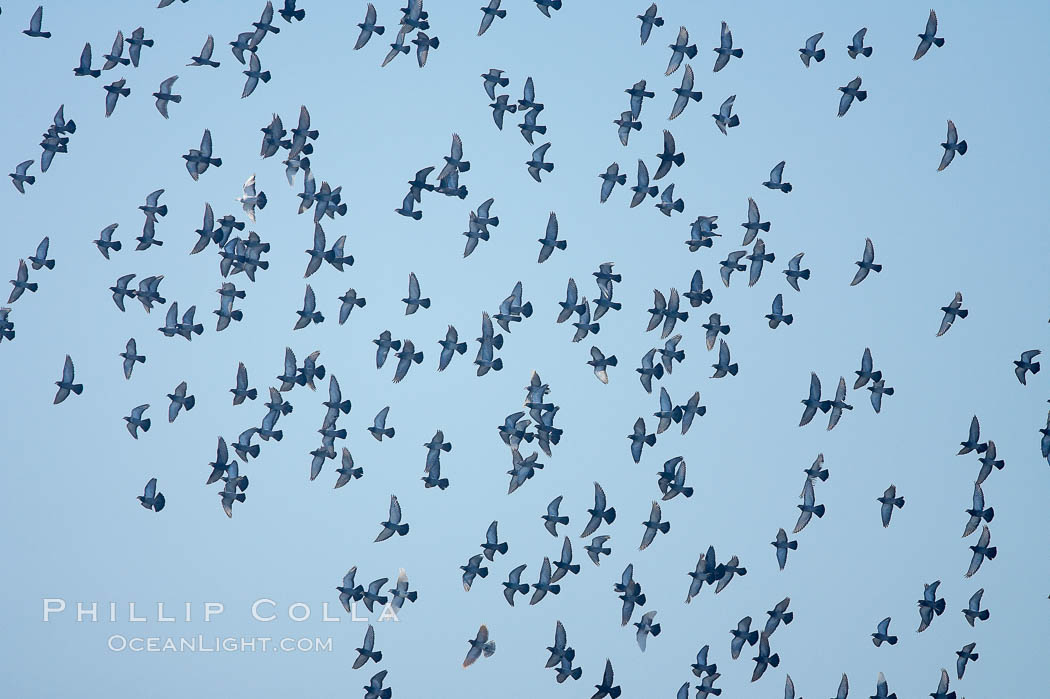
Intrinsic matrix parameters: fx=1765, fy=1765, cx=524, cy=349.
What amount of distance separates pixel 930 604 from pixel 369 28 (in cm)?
1753

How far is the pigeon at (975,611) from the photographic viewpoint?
3831 centimetres

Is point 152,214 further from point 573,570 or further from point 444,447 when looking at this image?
point 573,570

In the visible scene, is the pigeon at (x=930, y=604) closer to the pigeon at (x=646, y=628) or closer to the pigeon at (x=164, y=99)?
the pigeon at (x=646, y=628)

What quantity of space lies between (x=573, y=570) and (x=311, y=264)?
8715 millimetres

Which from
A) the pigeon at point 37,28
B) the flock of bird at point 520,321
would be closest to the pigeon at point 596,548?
the flock of bird at point 520,321

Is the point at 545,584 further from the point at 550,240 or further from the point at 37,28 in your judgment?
the point at 37,28

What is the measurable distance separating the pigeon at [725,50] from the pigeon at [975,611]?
12923mm

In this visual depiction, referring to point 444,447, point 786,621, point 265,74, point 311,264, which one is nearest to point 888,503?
point 786,621

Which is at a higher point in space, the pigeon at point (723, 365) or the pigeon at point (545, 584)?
the pigeon at point (723, 365)

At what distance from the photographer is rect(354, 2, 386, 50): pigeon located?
37906mm

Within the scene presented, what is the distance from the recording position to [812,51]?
1474 inches

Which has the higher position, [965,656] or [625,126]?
[625,126]

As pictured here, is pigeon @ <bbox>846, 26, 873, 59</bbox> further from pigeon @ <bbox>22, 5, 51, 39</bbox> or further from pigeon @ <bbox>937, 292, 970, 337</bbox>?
pigeon @ <bbox>22, 5, 51, 39</bbox>

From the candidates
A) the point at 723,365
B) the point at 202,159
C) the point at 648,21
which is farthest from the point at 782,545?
the point at 202,159
